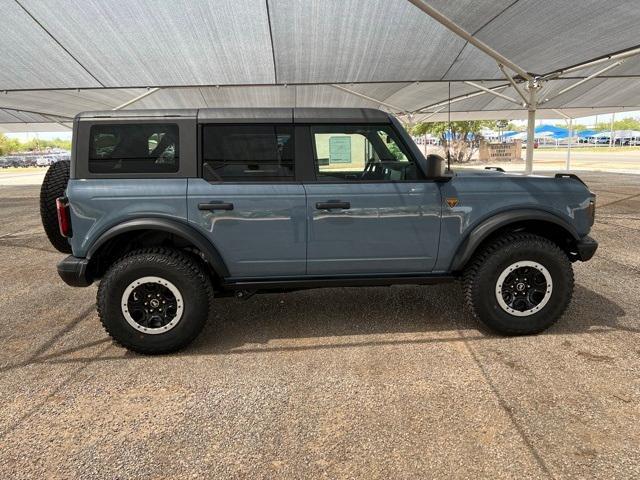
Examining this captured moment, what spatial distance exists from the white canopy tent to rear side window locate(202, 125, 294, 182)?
11.9ft

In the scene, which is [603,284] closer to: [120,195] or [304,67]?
[120,195]

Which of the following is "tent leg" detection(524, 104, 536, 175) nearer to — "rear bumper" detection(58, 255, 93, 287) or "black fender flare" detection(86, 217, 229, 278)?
"black fender flare" detection(86, 217, 229, 278)

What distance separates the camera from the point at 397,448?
226 cm

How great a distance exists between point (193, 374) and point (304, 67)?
27.7 ft

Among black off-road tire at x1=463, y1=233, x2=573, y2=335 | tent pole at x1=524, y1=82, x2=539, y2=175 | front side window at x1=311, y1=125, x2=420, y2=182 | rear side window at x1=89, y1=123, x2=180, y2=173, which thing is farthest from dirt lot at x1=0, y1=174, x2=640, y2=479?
tent pole at x1=524, y1=82, x2=539, y2=175

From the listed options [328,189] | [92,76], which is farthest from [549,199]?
[92,76]

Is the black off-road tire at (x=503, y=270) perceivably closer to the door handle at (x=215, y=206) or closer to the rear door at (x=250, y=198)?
the rear door at (x=250, y=198)

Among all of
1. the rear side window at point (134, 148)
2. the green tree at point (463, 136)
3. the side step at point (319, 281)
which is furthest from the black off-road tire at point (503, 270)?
the green tree at point (463, 136)

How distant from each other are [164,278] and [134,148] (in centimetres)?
101

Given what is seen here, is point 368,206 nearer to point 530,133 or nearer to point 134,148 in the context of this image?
point 134,148

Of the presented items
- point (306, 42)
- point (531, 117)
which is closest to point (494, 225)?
point (306, 42)

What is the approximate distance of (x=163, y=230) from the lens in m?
3.18

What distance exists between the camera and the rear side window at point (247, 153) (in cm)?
329

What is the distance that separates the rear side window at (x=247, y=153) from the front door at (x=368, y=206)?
235mm
